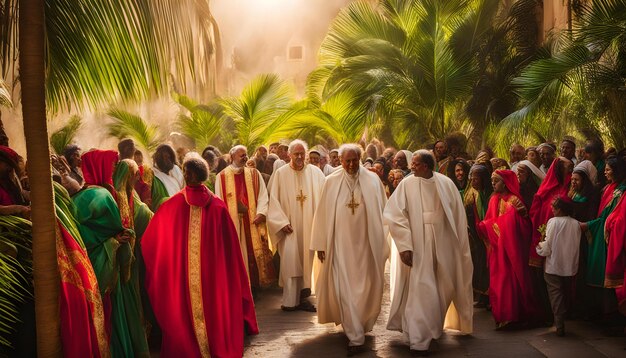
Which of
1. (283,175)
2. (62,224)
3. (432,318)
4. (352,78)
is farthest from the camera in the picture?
(352,78)

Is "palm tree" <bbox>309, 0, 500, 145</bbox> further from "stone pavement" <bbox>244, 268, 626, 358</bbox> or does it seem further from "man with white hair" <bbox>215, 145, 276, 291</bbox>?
"stone pavement" <bbox>244, 268, 626, 358</bbox>

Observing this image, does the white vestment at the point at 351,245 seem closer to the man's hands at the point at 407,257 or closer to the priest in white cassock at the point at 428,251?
the priest in white cassock at the point at 428,251

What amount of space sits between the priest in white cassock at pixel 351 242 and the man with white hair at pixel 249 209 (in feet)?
7.74

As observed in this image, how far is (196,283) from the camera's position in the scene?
8.09m

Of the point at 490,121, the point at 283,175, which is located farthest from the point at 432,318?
the point at 490,121

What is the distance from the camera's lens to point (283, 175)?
12.1 m

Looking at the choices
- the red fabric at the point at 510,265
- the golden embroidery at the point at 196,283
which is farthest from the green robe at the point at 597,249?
the golden embroidery at the point at 196,283

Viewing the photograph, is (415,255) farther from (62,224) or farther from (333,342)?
(62,224)

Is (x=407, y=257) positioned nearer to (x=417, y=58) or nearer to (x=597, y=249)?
(x=597, y=249)

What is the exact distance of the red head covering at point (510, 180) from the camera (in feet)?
33.1

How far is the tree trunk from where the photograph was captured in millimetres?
4465

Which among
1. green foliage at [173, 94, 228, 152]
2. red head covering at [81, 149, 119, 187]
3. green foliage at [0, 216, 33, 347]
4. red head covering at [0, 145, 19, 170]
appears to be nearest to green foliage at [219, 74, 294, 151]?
green foliage at [173, 94, 228, 152]

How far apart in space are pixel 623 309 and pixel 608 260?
57 cm

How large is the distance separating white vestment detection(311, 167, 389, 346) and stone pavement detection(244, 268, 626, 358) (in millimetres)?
343
